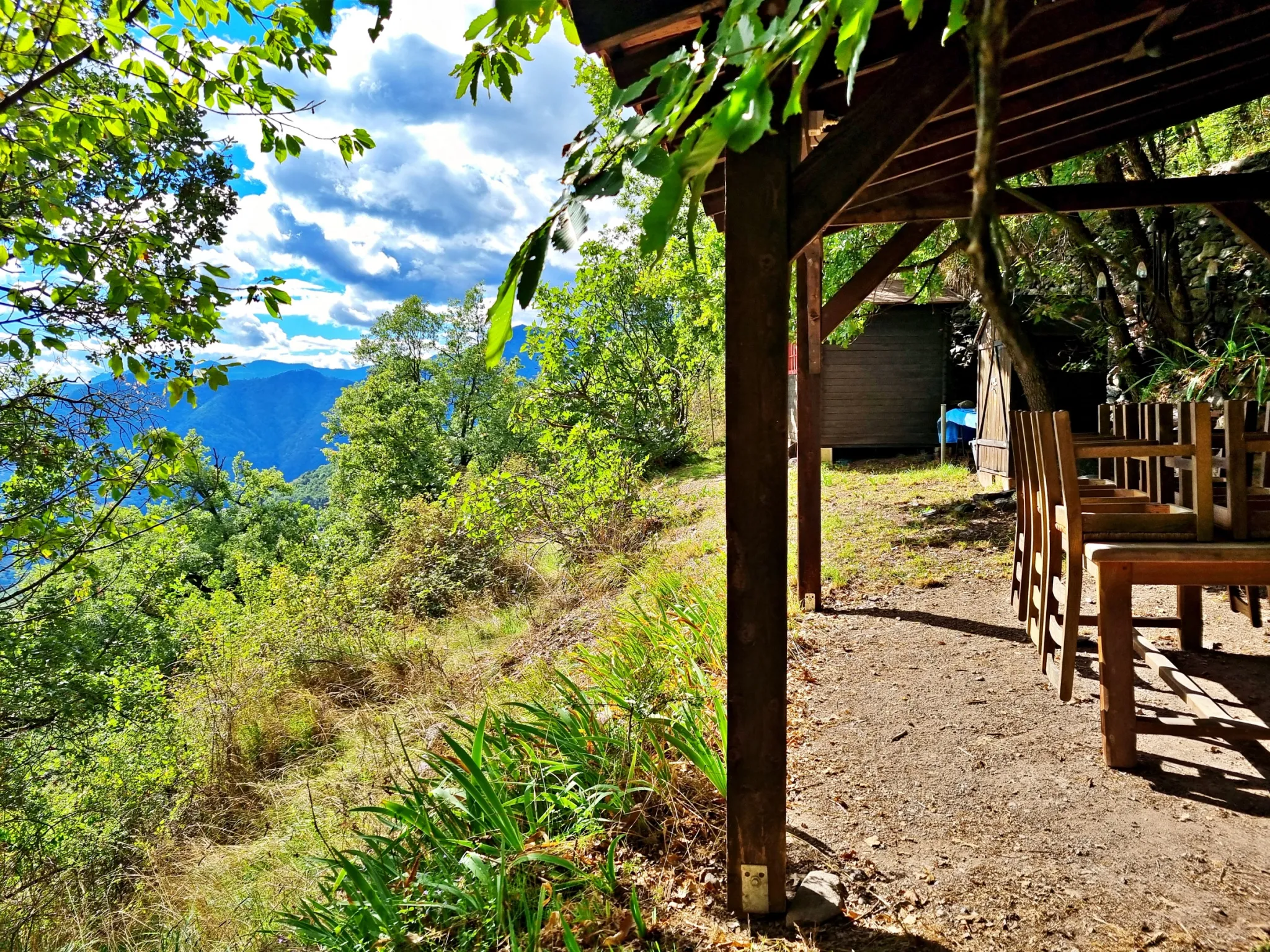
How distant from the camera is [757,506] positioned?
6.21 feet

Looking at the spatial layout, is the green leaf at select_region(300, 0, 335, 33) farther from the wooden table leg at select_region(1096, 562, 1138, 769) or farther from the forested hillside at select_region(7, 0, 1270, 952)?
the wooden table leg at select_region(1096, 562, 1138, 769)

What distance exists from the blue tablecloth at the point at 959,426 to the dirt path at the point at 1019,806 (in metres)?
8.01

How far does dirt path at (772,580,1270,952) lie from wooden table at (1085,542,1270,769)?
183 millimetres

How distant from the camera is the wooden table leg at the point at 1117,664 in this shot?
242 centimetres

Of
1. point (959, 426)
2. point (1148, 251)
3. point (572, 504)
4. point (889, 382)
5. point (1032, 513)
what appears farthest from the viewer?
point (889, 382)

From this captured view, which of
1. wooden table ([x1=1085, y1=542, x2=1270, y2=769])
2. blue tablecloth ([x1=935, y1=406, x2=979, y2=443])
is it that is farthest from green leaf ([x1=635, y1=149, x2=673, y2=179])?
blue tablecloth ([x1=935, y1=406, x2=979, y2=443])

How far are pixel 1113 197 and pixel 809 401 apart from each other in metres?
2.00

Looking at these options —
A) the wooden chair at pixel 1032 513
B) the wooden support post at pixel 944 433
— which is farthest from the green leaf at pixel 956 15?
the wooden support post at pixel 944 433

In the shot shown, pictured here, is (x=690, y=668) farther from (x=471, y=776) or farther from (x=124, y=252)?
(x=124, y=252)

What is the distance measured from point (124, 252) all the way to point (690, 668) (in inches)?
135

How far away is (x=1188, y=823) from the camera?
7.66 feet

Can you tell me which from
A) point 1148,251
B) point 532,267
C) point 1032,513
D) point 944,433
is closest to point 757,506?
point 532,267

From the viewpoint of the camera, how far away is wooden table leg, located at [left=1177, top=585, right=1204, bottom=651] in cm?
355

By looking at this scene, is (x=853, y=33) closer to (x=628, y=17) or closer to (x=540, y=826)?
(x=628, y=17)
